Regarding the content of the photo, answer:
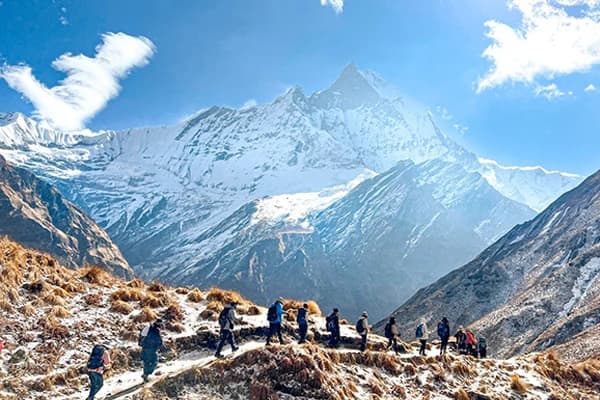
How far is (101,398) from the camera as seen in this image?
17031 millimetres

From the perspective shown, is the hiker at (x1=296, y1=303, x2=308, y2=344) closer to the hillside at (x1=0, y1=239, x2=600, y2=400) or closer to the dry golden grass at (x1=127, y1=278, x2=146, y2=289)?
the hillside at (x1=0, y1=239, x2=600, y2=400)

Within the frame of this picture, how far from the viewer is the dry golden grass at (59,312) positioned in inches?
813

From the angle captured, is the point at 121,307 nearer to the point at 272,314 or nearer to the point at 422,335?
the point at 272,314

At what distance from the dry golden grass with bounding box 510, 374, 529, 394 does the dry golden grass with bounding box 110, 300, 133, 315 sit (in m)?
19.0

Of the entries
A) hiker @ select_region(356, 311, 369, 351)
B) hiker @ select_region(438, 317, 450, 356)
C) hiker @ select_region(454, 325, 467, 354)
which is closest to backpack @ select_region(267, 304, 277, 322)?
hiker @ select_region(356, 311, 369, 351)

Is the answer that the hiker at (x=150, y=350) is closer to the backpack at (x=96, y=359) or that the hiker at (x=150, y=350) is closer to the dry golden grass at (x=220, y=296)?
the backpack at (x=96, y=359)

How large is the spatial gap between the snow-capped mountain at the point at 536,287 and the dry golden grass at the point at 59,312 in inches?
1606

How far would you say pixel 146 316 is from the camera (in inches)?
901

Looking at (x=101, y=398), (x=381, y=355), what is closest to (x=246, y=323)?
(x=381, y=355)

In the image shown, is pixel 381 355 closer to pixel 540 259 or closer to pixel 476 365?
pixel 476 365

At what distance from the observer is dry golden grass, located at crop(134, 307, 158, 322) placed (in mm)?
22656

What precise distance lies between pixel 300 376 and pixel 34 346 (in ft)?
33.0

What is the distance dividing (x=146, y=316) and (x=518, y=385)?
60.3 ft

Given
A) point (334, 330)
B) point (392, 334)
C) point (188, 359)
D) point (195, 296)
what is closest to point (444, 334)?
point (392, 334)
